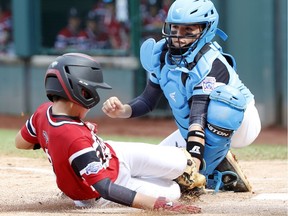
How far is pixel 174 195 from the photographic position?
5.03 metres

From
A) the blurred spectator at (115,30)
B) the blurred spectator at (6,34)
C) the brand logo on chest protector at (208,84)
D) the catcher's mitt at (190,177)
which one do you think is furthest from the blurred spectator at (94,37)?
the catcher's mitt at (190,177)

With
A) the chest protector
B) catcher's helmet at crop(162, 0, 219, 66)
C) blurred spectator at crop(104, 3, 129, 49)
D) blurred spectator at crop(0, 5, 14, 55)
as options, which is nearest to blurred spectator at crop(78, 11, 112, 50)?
blurred spectator at crop(104, 3, 129, 49)

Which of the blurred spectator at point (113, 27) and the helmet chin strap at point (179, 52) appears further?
the blurred spectator at point (113, 27)

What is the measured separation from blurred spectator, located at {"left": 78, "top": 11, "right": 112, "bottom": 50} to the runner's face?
29.2 feet

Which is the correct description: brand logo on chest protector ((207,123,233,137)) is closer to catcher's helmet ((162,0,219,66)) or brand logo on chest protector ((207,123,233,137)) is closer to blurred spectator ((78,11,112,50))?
catcher's helmet ((162,0,219,66))

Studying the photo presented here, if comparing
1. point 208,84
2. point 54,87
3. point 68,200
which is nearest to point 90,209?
point 68,200

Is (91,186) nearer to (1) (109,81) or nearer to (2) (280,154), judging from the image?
(2) (280,154)

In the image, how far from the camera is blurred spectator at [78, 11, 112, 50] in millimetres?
14594

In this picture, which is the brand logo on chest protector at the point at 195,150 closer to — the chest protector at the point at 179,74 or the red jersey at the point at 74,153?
the chest protector at the point at 179,74

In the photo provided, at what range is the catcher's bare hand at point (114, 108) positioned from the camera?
5430mm

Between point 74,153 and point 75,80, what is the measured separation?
0.40 metres

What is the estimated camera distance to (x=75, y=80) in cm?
456

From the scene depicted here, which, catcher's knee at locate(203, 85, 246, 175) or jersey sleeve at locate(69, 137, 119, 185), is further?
catcher's knee at locate(203, 85, 246, 175)

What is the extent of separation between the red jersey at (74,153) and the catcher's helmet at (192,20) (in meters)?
0.98
